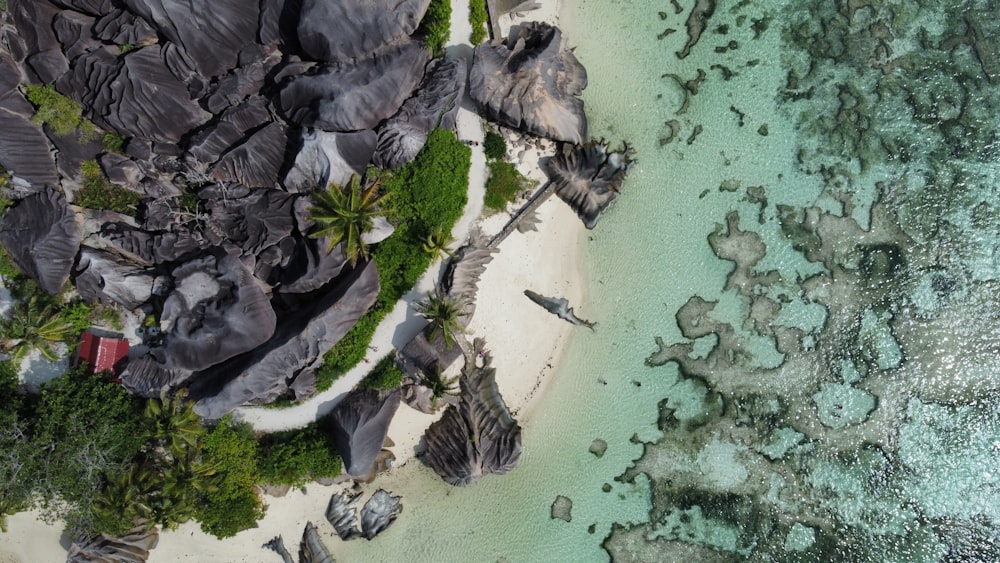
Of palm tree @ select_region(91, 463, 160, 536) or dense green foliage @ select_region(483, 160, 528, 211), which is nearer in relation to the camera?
palm tree @ select_region(91, 463, 160, 536)

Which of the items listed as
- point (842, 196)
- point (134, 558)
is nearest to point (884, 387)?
point (842, 196)

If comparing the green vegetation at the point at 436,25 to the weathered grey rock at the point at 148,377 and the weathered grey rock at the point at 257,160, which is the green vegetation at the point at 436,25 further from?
the weathered grey rock at the point at 148,377

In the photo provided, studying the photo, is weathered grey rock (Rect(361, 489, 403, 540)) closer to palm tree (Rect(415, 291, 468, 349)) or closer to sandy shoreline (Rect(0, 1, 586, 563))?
sandy shoreline (Rect(0, 1, 586, 563))

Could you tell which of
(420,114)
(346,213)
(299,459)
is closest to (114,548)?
(299,459)

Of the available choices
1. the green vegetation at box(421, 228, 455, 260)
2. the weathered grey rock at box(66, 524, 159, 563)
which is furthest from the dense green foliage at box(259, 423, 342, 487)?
the green vegetation at box(421, 228, 455, 260)

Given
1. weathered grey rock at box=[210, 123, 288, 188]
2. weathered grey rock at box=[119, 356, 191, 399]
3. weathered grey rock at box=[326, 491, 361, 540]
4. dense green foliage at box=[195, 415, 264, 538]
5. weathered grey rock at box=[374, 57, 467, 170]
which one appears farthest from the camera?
weathered grey rock at box=[326, 491, 361, 540]

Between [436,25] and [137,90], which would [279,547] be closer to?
[137,90]

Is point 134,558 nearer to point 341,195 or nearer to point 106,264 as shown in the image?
point 106,264
